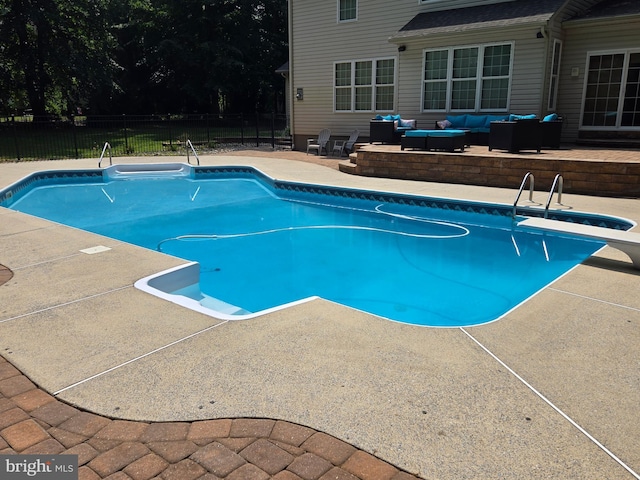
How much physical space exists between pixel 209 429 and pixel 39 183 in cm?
1251

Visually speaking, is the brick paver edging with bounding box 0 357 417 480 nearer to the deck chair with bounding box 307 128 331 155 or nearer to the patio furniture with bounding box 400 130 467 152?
the patio furniture with bounding box 400 130 467 152

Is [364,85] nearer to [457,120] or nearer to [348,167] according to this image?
[457,120]

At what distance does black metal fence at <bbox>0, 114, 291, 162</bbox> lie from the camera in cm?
1789

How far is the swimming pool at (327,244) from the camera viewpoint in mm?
5656

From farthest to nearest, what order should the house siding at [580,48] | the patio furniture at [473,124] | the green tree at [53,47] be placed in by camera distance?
the green tree at [53,47], the patio furniture at [473,124], the house siding at [580,48]

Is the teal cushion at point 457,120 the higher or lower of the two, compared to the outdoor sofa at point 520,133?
higher

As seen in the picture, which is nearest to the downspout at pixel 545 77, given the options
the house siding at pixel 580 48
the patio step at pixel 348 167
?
the house siding at pixel 580 48

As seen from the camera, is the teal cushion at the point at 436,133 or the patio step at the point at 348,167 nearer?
the teal cushion at the point at 436,133

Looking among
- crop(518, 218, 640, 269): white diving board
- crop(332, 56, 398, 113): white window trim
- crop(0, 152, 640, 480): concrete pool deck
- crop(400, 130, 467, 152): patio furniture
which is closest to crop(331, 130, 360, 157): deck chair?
crop(332, 56, 398, 113): white window trim

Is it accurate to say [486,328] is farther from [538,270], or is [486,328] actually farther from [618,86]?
[618,86]

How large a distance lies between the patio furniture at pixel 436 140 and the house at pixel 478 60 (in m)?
2.73

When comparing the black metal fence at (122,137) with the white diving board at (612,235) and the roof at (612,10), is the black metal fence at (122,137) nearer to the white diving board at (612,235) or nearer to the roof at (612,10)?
the roof at (612,10)

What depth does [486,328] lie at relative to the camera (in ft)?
12.0

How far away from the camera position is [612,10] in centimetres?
1171
